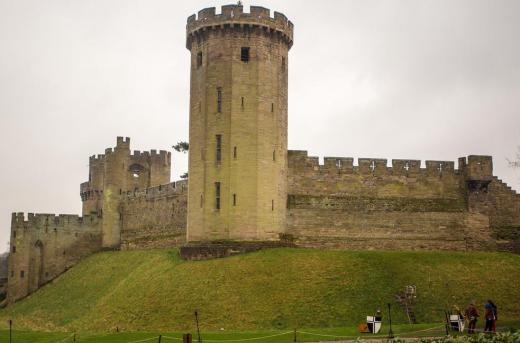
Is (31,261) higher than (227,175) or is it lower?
lower

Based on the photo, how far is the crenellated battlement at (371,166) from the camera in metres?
54.0

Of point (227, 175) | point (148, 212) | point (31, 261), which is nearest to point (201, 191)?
point (227, 175)

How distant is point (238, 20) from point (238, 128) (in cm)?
630

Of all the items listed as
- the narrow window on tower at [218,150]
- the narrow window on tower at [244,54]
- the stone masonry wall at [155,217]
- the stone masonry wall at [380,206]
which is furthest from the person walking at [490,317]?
the stone masonry wall at [155,217]

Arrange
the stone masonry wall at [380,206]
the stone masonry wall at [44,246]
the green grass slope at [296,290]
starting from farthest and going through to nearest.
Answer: the stone masonry wall at [44,246], the stone masonry wall at [380,206], the green grass slope at [296,290]

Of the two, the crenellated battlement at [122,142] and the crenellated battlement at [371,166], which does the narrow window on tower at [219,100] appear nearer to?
the crenellated battlement at [371,166]

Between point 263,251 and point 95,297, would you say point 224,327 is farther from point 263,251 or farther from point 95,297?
point 95,297

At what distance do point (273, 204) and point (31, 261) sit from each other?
27416 millimetres

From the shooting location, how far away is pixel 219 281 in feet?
153

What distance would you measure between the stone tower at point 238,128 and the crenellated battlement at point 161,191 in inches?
449

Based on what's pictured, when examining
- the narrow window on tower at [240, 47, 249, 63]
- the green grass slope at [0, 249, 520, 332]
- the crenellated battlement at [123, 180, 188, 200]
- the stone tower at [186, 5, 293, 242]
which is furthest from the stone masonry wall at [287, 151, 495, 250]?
the crenellated battlement at [123, 180, 188, 200]

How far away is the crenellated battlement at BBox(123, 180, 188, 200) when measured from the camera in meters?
63.4

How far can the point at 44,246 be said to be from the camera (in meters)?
71.3

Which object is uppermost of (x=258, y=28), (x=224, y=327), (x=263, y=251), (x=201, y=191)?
(x=258, y=28)
